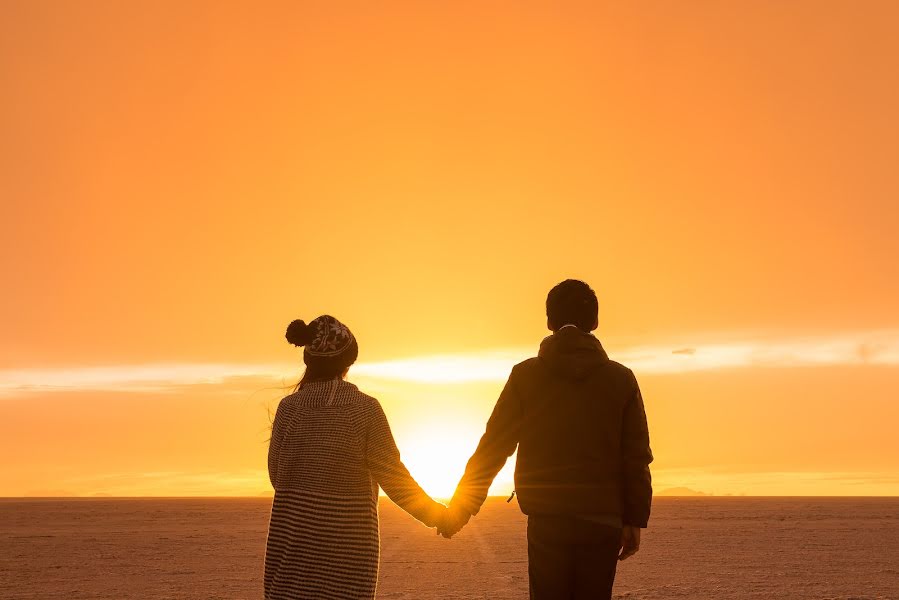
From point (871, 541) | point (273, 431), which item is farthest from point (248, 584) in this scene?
point (871, 541)

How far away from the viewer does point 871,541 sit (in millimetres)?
39031

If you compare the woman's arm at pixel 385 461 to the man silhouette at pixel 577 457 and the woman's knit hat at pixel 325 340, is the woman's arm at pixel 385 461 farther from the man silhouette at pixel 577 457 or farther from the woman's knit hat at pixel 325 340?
the man silhouette at pixel 577 457

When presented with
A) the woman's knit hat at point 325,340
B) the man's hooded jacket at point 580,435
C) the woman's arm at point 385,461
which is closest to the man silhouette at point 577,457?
the man's hooded jacket at point 580,435

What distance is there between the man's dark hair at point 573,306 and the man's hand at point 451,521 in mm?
1298

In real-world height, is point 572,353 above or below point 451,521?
above

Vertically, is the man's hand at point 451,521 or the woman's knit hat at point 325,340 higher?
the woman's knit hat at point 325,340

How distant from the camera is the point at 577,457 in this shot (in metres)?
4.93

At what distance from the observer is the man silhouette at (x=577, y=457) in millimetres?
4879

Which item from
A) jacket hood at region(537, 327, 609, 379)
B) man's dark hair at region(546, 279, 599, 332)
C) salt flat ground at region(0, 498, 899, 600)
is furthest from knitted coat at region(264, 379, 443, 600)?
salt flat ground at region(0, 498, 899, 600)

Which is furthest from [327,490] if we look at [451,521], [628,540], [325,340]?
[628,540]

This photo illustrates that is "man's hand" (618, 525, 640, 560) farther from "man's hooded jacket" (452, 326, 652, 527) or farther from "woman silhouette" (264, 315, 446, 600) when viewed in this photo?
"woman silhouette" (264, 315, 446, 600)

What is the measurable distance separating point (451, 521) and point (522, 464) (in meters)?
0.81

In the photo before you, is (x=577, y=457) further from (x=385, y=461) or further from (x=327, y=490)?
(x=327, y=490)

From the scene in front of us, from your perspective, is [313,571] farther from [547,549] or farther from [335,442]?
[547,549]
